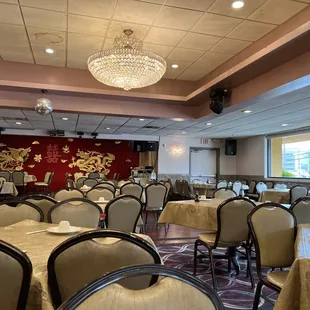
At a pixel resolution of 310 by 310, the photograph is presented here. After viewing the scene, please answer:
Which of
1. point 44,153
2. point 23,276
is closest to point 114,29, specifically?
point 23,276

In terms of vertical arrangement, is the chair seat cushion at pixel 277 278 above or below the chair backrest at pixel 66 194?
below

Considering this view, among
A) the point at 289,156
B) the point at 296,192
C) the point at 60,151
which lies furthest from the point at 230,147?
the point at 60,151

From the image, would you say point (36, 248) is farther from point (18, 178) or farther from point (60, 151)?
point (60, 151)

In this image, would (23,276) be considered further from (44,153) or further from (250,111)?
(44,153)

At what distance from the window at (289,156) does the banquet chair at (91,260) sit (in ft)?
32.0

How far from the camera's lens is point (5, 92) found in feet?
18.8

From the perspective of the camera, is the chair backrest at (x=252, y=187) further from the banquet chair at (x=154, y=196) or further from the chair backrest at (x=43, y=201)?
the chair backrest at (x=43, y=201)

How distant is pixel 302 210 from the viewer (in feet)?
11.7

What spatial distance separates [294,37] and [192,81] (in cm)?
297

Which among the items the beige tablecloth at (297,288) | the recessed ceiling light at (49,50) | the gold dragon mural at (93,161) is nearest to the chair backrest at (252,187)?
the gold dragon mural at (93,161)

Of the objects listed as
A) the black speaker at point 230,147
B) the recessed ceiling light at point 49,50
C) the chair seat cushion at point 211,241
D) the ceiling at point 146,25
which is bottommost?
the chair seat cushion at point 211,241

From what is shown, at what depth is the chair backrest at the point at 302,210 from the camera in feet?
11.3

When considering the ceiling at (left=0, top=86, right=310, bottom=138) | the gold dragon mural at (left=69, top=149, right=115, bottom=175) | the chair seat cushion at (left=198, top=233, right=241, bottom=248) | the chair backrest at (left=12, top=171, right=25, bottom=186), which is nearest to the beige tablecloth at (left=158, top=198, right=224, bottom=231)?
the chair seat cushion at (left=198, top=233, right=241, bottom=248)

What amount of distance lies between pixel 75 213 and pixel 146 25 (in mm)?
2389
